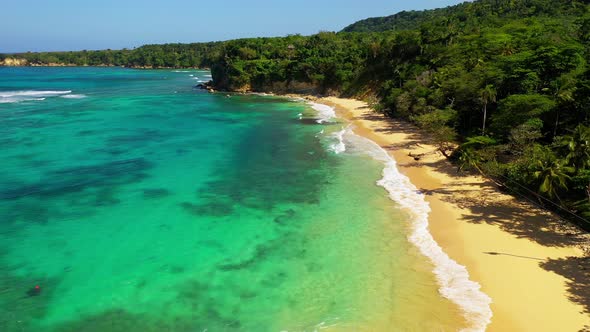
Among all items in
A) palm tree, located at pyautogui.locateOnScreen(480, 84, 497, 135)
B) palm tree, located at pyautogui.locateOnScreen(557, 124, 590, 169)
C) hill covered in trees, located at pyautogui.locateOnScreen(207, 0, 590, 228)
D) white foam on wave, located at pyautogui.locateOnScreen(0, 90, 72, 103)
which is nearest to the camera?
palm tree, located at pyautogui.locateOnScreen(557, 124, 590, 169)

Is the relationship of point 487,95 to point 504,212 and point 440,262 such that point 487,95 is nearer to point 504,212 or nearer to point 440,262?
point 504,212

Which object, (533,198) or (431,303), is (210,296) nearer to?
(431,303)

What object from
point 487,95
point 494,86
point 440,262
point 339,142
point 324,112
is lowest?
point 440,262

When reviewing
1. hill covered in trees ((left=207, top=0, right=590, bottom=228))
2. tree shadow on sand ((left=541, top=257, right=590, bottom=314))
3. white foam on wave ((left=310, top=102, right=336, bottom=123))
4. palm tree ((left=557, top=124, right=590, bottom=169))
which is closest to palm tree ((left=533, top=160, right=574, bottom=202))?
hill covered in trees ((left=207, top=0, right=590, bottom=228))

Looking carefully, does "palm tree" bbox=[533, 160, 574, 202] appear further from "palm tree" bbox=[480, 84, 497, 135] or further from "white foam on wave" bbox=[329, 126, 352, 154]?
"white foam on wave" bbox=[329, 126, 352, 154]

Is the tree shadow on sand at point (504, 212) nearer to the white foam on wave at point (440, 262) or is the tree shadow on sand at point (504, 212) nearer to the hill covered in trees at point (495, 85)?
the hill covered in trees at point (495, 85)

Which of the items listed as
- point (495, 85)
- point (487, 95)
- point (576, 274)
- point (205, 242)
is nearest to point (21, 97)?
point (205, 242)

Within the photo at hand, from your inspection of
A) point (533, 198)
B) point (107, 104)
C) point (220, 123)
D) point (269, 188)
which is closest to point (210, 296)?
point (269, 188)
